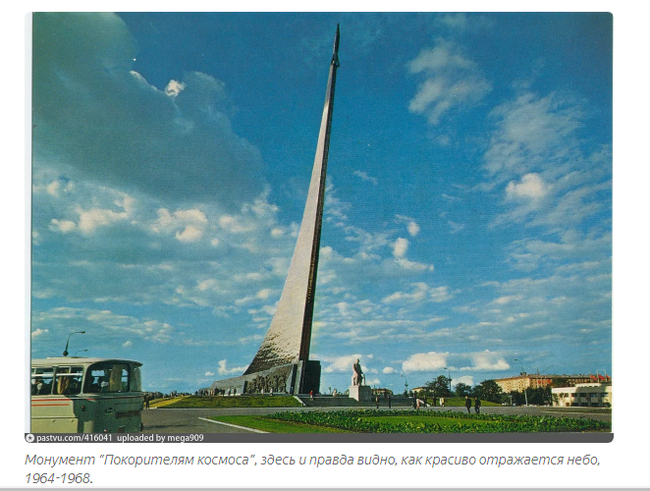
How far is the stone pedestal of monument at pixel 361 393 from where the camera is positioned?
17031 millimetres

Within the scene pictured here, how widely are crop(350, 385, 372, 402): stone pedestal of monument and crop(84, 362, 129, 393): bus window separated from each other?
34.8 feet

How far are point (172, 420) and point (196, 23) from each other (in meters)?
8.09

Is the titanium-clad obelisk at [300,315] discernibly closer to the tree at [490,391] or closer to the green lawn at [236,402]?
the green lawn at [236,402]

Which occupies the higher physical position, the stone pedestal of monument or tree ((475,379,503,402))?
the stone pedestal of monument

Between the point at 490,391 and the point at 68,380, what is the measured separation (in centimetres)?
2541

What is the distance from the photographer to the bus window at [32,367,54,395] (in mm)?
7250

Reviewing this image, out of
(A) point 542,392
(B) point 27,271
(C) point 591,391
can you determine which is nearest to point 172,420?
(B) point 27,271

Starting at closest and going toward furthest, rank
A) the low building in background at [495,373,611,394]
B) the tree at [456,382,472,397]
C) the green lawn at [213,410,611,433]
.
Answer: the green lawn at [213,410,611,433] → the tree at [456,382,472,397] → the low building in background at [495,373,611,394]

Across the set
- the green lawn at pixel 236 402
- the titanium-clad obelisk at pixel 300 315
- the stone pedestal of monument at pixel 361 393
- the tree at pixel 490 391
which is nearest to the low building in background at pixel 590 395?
the stone pedestal of monument at pixel 361 393

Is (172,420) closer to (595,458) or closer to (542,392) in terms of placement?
(595,458)

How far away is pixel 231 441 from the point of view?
7730 millimetres

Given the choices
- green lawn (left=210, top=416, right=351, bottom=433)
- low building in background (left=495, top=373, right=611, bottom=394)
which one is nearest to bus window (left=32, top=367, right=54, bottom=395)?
green lawn (left=210, top=416, right=351, bottom=433)

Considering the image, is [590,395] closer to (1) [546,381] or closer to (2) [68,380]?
(2) [68,380]

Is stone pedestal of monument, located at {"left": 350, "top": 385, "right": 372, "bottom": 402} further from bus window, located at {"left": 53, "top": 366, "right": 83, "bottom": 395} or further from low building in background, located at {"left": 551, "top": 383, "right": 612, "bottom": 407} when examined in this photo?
bus window, located at {"left": 53, "top": 366, "right": 83, "bottom": 395}
